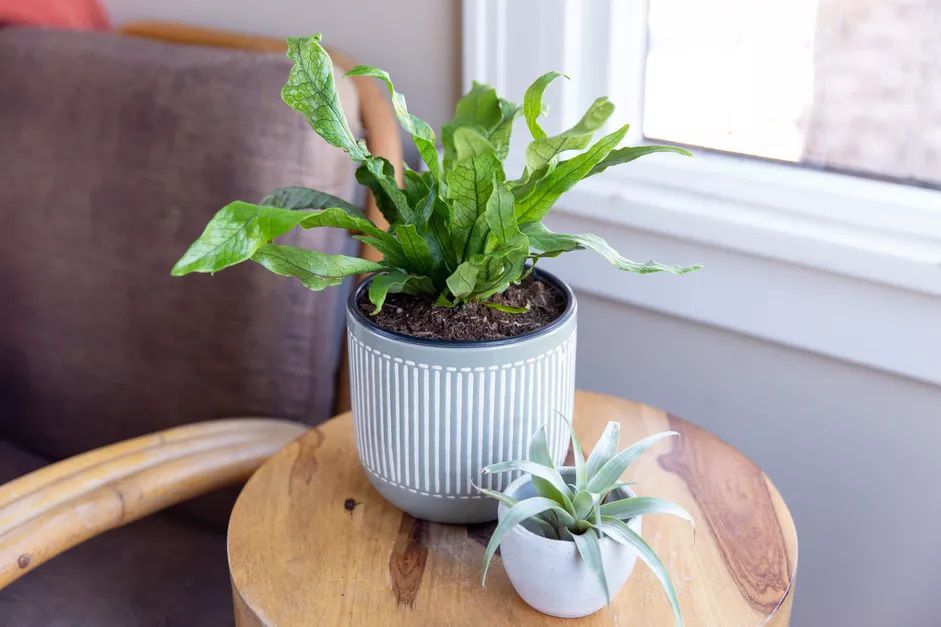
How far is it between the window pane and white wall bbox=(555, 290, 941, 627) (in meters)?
0.20

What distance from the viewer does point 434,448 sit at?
2.28 feet

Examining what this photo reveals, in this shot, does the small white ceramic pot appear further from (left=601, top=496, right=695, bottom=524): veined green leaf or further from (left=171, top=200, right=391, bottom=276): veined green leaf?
(left=171, top=200, right=391, bottom=276): veined green leaf

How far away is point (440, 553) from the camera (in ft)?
2.35

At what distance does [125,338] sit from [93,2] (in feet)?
1.84

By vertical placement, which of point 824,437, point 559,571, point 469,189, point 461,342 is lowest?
point 824,437

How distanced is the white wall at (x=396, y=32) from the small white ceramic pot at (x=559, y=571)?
0.63 meters

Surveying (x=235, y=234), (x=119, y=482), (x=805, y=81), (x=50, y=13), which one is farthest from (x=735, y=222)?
(x=50, y=13)

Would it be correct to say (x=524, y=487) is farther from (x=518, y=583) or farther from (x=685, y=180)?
(x=685, y=180)

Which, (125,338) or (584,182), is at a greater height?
(584,182)

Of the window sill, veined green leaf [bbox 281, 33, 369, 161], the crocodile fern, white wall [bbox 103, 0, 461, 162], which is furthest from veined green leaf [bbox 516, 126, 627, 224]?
white wall [bbox 103, 0, 461, 162]

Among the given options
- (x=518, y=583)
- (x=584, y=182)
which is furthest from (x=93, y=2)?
(x=518, y=583)

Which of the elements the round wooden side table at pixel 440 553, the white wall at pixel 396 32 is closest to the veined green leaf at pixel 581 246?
the round wooden side table at pixel 440 553

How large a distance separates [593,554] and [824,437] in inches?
19.6

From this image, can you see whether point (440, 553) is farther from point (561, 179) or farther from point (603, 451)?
point (561, 179)
